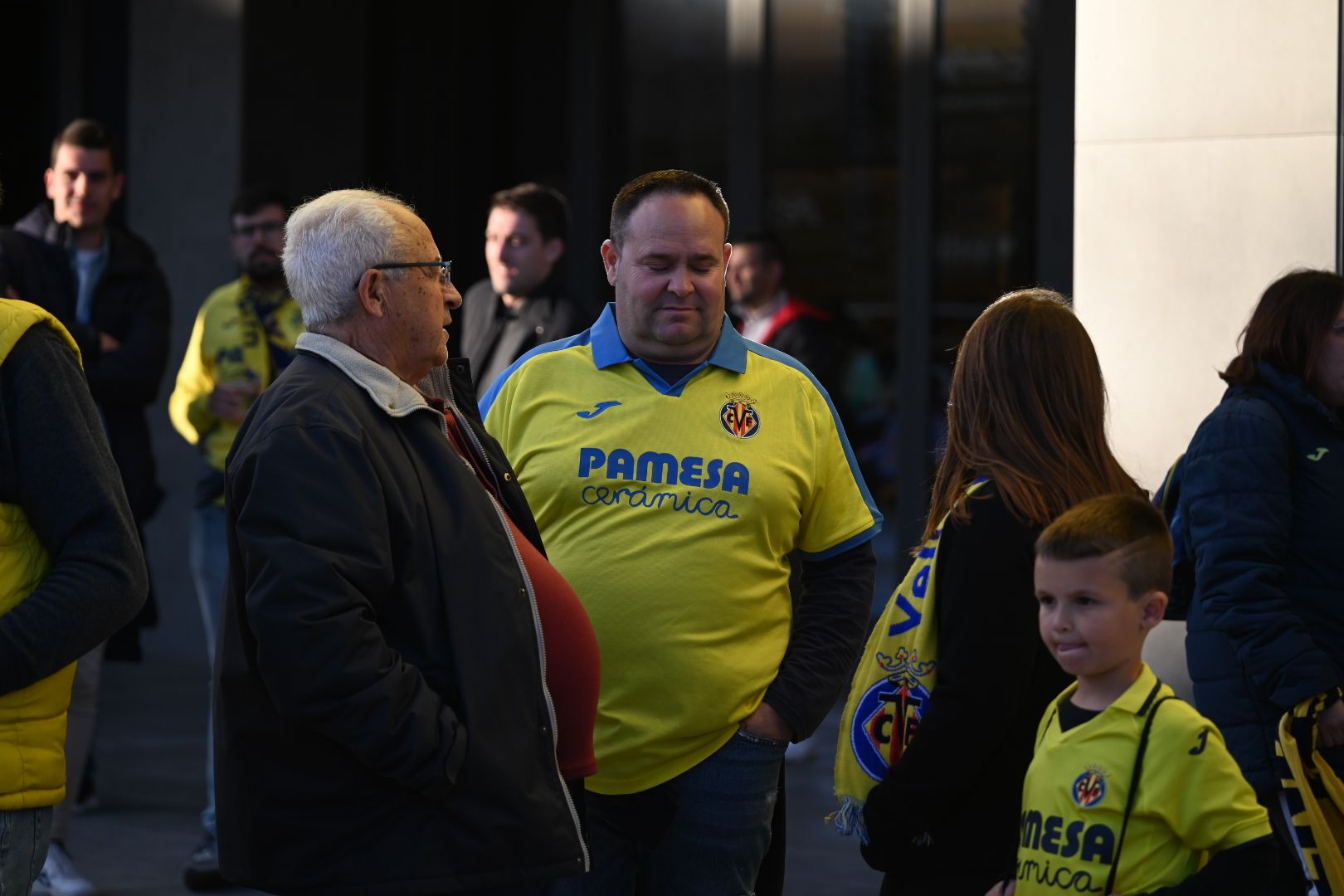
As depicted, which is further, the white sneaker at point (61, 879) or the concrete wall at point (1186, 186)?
the white sneaker at point (61, 879)

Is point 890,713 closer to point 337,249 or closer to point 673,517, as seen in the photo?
point 673,517

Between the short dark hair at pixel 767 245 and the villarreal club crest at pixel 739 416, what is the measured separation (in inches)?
180

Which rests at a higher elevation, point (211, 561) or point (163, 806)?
point (211, 561)

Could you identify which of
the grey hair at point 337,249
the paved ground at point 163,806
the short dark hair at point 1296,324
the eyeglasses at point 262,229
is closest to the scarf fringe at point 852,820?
the grey hair at point 337,249

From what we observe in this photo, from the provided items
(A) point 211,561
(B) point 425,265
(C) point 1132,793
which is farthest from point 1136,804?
(A) point 211,561

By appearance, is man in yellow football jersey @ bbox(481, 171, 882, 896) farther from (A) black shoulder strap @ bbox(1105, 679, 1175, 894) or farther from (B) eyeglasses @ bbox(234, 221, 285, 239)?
(B) eyeglasses @ bbox(234, 221, 285, 239)

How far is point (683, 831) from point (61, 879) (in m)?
2.85

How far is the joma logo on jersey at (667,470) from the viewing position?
3453 mm

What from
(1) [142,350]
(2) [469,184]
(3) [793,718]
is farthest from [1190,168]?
(2) [469,184]

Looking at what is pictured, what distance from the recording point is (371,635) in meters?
2.63

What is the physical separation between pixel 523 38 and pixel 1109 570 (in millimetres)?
A: 8096

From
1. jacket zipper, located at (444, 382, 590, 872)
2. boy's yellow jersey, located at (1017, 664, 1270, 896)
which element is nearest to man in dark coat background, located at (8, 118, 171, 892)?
jacket zipper, located at (444, 382, 590, 872)

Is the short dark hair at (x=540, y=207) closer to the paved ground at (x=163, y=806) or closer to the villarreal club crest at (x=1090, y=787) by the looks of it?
the paved ground at (x=163, y=806)

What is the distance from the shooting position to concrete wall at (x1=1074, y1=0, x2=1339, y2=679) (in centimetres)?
498
